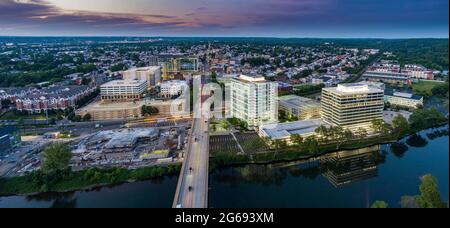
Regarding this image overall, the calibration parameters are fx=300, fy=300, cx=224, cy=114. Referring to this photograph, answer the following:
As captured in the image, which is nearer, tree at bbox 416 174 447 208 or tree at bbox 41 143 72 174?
tree at bbox 416 174 447 208

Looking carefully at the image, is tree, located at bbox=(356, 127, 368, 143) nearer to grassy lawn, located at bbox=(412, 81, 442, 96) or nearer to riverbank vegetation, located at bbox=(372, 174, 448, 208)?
riverbank vegetation, located at bbox=(372, 174, 448, 208)

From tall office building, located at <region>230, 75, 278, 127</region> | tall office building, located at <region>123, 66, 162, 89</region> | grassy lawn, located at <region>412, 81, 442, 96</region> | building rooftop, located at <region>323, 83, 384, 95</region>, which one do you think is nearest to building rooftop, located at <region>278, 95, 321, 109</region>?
tall office building, located at <region>230, 75, 278, 127</region>

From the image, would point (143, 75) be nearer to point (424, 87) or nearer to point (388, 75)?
point (388, 75)

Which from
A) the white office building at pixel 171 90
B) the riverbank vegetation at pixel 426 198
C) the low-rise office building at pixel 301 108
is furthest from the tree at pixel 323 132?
the white office building at pixel 171 90

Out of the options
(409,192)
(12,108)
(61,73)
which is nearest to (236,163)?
(409,192)

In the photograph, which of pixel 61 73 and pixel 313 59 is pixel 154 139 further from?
pixel 313 59

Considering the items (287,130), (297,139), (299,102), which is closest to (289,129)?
(287,130)
